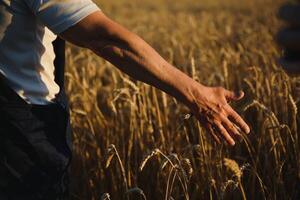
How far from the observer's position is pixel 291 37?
109 centimetres

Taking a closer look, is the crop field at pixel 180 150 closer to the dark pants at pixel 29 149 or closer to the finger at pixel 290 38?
the dark pants at pixel 29 149

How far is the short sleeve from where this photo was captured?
154cm

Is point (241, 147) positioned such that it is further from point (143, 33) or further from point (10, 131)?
point (143, 33)

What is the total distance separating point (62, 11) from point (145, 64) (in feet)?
0.82

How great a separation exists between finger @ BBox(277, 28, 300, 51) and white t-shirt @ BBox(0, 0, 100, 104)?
1.98ft

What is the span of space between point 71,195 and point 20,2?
39.5 inches

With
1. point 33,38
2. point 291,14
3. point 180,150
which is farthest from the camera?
point 180,150

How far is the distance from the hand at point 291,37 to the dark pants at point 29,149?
0.85 metres

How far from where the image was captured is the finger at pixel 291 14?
41.8 inches

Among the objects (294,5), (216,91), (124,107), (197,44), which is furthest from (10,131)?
(197,44)

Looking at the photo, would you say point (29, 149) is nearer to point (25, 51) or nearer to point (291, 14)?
point (25, 51)

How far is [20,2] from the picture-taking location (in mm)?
1612

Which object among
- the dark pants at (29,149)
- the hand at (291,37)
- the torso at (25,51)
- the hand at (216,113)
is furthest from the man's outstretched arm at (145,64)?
the hand at (291,37)

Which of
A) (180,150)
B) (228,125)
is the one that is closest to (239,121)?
(228,125)
